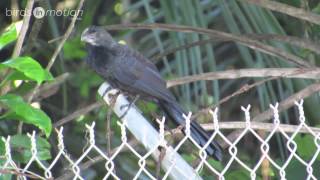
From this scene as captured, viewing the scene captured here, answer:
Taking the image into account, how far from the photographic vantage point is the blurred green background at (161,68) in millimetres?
2742

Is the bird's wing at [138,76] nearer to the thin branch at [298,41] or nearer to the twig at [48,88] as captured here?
the twig at [48,88]

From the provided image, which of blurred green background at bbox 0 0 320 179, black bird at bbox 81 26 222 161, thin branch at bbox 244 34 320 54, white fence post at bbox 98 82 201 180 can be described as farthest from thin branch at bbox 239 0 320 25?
white fence post at bbox 98 82 201 180

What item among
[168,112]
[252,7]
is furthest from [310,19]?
[168,112]

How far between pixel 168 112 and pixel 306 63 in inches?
23.2

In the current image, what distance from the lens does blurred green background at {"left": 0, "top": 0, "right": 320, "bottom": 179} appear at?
2.74 meters

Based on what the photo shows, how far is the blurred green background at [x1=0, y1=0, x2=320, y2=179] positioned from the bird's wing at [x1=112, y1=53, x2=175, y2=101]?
14cm

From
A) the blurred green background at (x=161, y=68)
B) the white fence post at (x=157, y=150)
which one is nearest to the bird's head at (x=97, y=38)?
the blurred green background at (x=161, y=68)

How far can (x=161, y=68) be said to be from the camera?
542 cm

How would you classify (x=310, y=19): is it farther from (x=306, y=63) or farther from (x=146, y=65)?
(x=146, y=65)

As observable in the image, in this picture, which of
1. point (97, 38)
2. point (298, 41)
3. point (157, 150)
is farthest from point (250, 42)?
point (157, 150)

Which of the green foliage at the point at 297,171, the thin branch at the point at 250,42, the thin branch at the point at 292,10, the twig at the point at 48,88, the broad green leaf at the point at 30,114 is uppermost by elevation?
the thin branch at the point at 292,10

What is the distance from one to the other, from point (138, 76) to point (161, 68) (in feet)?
6.24

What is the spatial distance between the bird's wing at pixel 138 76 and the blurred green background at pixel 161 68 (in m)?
0.14

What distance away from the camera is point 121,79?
141 inches
